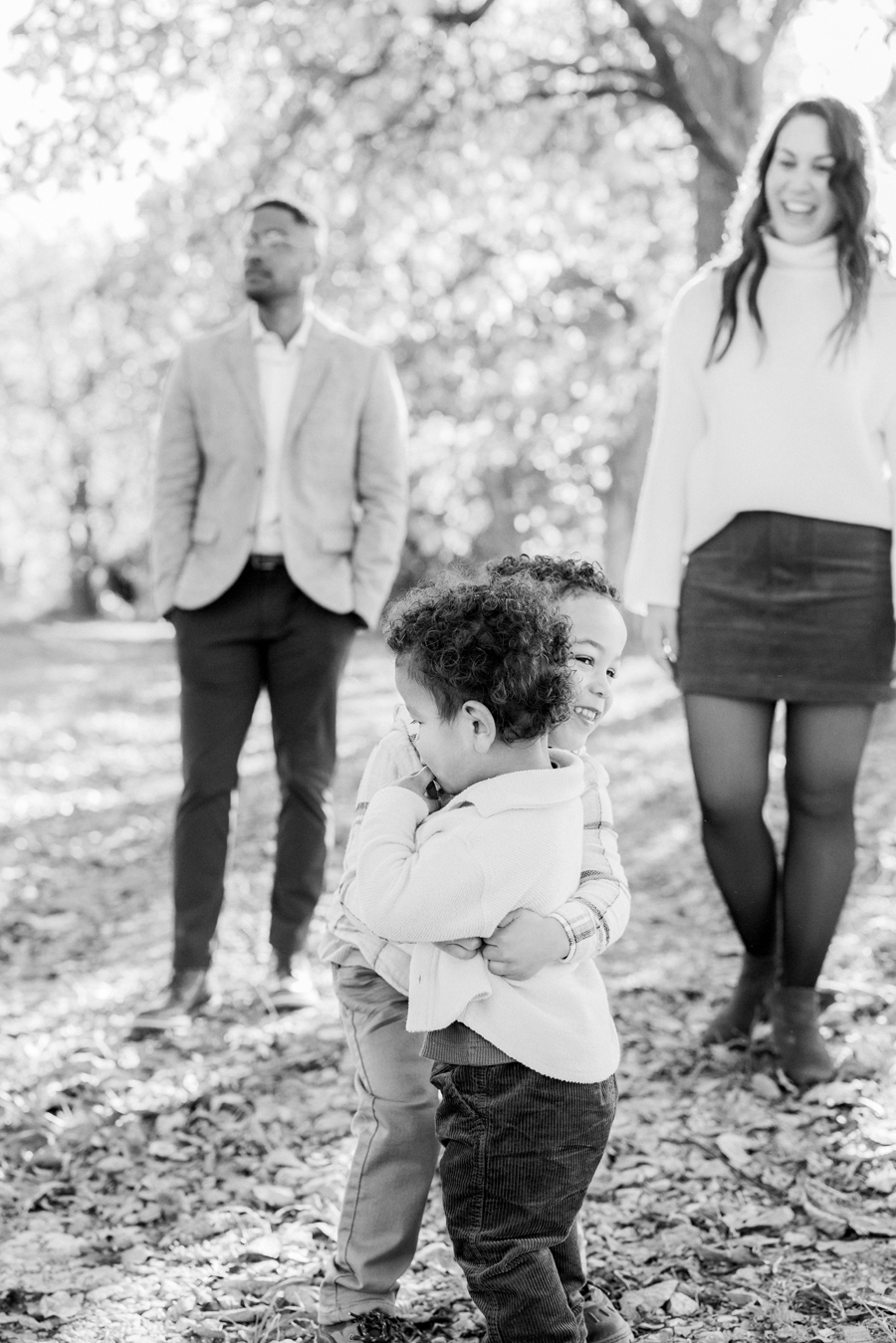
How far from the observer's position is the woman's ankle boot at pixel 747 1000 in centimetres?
406

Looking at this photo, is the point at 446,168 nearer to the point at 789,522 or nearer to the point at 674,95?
the point at 674,95

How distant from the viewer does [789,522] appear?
12.2 ft

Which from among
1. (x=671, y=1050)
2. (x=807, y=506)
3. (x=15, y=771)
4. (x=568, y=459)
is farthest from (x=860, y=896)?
(x=568, y=459)

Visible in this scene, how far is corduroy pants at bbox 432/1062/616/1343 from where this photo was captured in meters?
2.24

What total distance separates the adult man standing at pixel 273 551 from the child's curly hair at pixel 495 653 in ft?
7.74

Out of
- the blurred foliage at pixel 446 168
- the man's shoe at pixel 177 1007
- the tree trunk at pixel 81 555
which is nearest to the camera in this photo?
the man's shoe at pixel 177 1007

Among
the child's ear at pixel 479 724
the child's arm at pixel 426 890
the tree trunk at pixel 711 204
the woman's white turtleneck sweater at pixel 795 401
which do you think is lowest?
the child's arm at pixel 426 890

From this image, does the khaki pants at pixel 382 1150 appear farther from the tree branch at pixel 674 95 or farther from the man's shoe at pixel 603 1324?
the tree branch at pixel 674 95

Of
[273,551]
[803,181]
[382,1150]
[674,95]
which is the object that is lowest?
[382,1150]

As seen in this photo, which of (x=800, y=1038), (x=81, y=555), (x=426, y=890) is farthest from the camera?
(x=81, y=555)

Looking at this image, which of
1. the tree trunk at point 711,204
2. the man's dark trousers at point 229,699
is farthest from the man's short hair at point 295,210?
the tree trunk at point 711,204

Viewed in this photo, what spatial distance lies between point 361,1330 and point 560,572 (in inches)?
54.1

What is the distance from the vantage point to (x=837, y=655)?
12.2ft

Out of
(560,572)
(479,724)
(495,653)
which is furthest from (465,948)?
(560,572)
